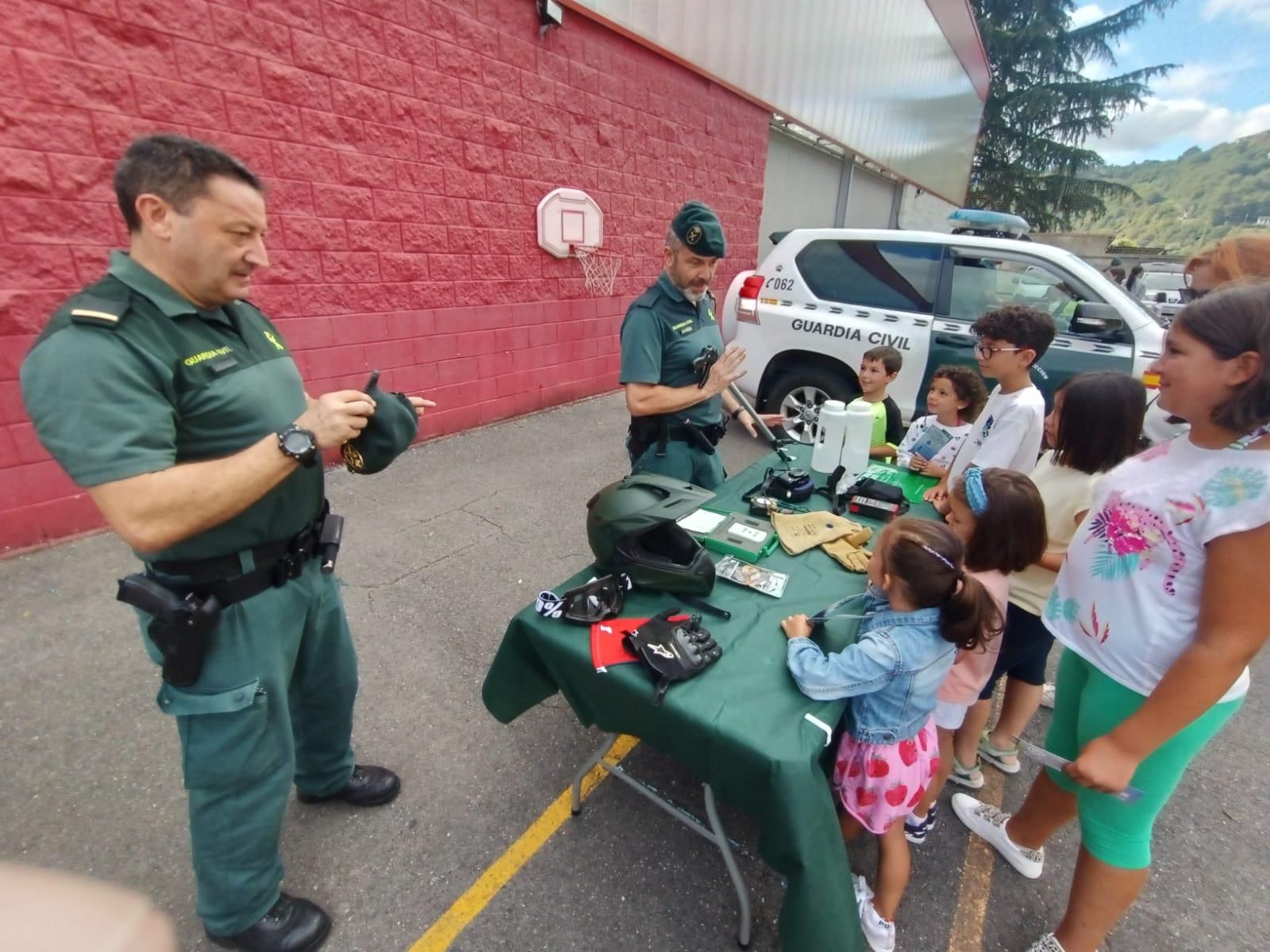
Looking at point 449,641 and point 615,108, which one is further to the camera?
point 615,108

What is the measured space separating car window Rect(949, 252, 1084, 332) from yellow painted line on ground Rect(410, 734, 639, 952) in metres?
4.54

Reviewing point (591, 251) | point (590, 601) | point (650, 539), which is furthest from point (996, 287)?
point (590, 601)

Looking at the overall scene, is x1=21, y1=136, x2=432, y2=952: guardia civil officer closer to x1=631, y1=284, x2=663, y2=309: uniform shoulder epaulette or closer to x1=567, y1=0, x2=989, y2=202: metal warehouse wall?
x1=631, y1=284, x2=663, y2=309: uniform shoulder epaulette

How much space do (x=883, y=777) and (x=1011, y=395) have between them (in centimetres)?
169

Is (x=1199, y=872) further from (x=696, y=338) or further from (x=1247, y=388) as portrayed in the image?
(x=696, y=338)

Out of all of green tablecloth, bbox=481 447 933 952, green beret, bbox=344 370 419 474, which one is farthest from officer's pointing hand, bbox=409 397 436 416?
green tablecloth, bbox=481 447 933 952

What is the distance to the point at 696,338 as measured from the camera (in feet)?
8.25

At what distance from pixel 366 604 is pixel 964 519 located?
2.81m

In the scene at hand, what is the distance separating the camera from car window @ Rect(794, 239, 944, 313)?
4914 millimetres

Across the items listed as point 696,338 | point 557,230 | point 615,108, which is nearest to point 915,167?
point 615,108

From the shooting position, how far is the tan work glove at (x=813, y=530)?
207 centimetres

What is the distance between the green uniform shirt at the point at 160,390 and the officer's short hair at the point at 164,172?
13 centimetres

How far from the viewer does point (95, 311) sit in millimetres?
1120

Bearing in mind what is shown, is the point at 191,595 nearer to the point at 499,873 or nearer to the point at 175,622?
the point at 175,622
